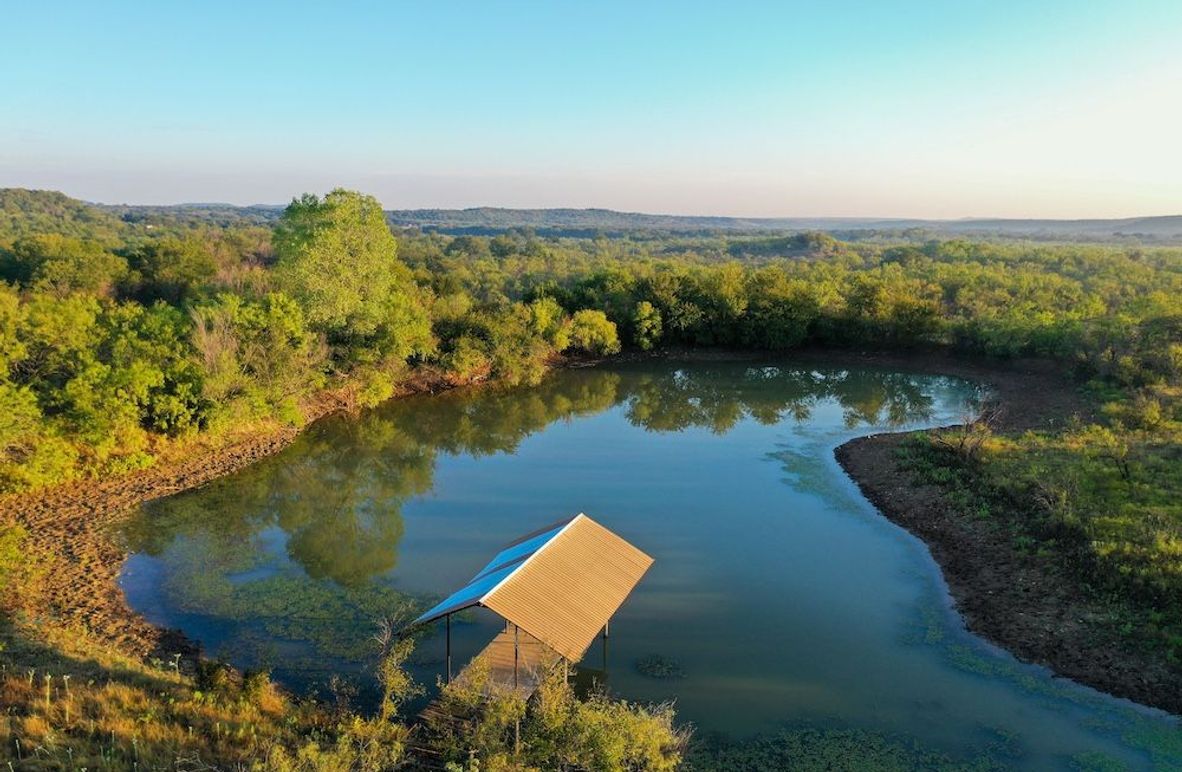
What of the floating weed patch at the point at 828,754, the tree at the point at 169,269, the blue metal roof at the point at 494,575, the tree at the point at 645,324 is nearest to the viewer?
the floating weed patch at the point at 828,754

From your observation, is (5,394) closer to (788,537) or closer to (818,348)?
(788,537)

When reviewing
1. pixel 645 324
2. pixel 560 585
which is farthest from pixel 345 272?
pixel 560 585

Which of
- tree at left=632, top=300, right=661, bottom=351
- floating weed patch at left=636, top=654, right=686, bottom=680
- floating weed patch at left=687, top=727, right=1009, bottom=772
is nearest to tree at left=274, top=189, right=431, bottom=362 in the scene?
tree at left=632, top=300, right=661, bottom=351

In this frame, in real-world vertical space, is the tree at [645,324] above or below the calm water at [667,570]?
above

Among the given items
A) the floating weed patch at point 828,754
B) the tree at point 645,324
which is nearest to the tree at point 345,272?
the tree at point 645,324

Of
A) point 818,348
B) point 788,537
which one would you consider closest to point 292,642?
point 788,537

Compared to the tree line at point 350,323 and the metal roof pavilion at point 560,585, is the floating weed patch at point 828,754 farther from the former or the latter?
the tree line at point 350,323
